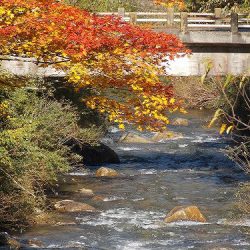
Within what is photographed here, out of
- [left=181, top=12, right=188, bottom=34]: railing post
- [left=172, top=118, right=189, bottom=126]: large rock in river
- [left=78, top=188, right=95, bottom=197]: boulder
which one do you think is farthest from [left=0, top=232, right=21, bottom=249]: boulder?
[left=172, top=118, right=189, bottom=126]: large rock in river

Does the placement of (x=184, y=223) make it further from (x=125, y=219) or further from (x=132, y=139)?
(x=132, y=139)

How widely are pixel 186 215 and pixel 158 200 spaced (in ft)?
11.4

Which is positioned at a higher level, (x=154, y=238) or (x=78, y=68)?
(x=78, y=68)

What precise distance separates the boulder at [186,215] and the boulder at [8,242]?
5.40 m

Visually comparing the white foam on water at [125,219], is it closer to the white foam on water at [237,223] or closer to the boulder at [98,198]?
the boulder at [98,198]

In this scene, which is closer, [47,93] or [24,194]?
[24,194]

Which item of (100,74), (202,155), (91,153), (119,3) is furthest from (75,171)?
(119,3)

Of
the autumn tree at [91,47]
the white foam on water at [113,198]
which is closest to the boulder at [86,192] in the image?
the white foam on water at [113,198]

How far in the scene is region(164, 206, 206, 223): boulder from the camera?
25000mm

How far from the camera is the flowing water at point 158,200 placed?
22859mm

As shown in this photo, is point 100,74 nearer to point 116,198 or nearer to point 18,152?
point 18,152

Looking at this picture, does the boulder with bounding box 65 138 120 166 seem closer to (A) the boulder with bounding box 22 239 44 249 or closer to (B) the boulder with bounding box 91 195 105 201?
(B) the boulder with bounding box 91 195 105 201

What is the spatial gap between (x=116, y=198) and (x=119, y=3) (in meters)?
30.0

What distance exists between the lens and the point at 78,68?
18.3m
